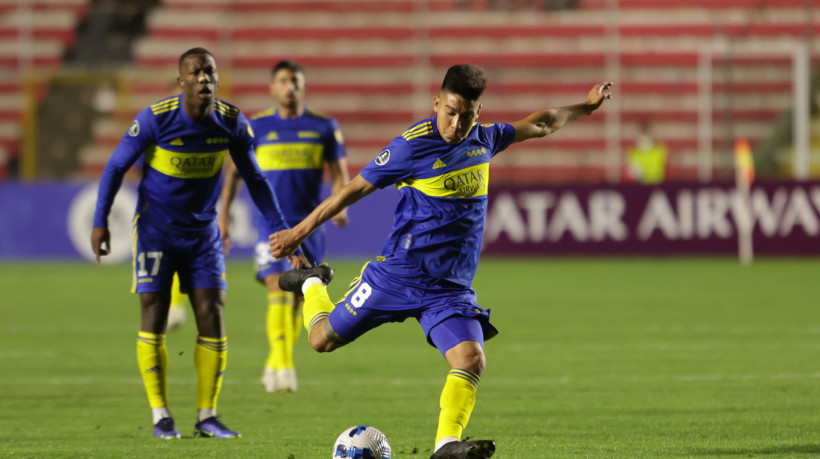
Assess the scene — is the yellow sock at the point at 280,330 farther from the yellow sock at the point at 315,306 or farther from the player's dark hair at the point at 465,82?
the player's dark hair at the point at 465,82

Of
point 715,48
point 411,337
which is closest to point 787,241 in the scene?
point 715,48

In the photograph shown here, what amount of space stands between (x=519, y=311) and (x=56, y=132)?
1461cm

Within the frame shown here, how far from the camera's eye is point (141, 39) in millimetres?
26203

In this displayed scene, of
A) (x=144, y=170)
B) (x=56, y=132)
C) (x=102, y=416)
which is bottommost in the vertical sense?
(x=102, y=416)

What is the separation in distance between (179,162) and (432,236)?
1.72 m

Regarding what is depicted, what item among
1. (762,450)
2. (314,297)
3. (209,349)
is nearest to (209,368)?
(209,349)

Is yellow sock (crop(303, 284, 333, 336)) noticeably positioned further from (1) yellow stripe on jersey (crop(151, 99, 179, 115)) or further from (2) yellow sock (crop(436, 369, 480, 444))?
(1) yellow stripe on jersey (crop(151, 99, 179, 115))

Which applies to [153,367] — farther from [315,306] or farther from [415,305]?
[415,305]

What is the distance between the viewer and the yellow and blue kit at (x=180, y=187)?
6.31 m

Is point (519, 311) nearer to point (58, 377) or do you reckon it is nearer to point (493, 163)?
point (58, 377)

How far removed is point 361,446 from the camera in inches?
205

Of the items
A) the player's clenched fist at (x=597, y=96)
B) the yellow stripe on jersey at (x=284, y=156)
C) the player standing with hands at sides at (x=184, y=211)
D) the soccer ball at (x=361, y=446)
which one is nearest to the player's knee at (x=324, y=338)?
the soccer ball at (x=361, y=446)

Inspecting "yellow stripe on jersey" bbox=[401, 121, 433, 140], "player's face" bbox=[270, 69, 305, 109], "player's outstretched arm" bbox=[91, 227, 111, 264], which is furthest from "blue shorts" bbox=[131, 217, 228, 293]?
"player's face" bbox=[270, 69, 305, 109]

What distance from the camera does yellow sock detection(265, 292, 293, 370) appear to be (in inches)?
321
